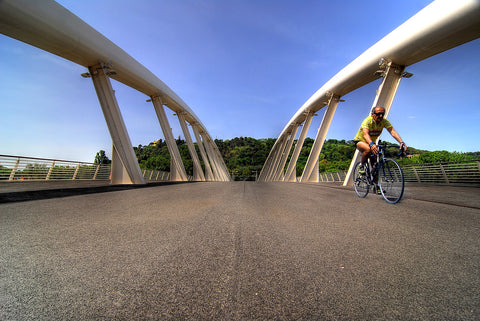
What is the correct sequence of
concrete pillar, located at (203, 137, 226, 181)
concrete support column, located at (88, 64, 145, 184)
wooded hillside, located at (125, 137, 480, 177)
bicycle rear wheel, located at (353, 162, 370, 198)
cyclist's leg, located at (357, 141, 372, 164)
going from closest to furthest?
cyclist's leg, located at (357, 141, 372, 164) → bicycle rear wheel, located at (353, 162, 370, 198) → concrete support column, located at (88, 64, 145, 184) → concrete pillar, located at (203, 137, 226, 181) → wooded hillside, located at (125, 137, 480, 177)

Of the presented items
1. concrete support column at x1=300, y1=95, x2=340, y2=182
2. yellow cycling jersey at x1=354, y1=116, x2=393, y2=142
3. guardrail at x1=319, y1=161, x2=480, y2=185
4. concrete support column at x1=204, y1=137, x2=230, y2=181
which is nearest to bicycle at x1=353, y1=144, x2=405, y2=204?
yellow cycling jersey at x1=354, y1=116, x2=393, y2=142

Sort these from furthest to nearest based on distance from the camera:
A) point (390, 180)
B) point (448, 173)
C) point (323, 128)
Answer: point (323, 128) < point (448, 173) < point (390, 180)

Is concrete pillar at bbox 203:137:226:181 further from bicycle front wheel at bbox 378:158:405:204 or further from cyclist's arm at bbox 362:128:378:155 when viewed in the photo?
bicycle front wheel at bbox 378:158:405:204

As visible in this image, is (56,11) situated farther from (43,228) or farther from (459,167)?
(459,167)

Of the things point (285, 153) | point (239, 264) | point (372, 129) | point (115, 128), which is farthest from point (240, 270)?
point (285, 153)

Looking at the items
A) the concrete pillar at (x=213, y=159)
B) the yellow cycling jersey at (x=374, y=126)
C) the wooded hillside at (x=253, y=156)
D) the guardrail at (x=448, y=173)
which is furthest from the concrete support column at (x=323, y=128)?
the wooded hillside at (x=253, y=156)

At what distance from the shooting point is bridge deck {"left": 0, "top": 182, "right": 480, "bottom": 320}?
Result: 3.41 ft

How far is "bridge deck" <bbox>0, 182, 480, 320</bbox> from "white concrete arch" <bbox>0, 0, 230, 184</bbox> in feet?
29.6

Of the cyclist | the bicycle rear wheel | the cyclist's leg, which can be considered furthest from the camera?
the bicycle rear wheel

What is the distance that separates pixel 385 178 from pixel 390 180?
0.11m

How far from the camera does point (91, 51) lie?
34.1ft

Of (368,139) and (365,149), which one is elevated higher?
(368,139)

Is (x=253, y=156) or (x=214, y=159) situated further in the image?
(x=253, y=156)

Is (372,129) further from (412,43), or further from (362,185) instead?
(412,43)
